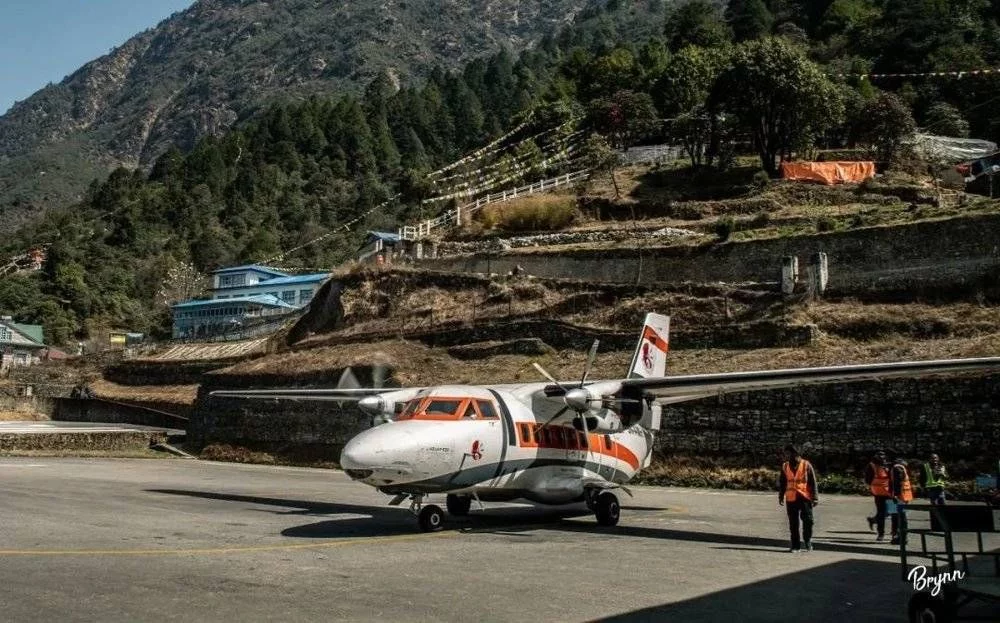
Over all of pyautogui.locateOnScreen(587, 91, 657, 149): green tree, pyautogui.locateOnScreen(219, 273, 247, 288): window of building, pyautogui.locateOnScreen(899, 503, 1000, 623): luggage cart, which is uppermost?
pyautogui.locateOnScreen(587, 91, 657, 149): green tree

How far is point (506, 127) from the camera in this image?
135500mm

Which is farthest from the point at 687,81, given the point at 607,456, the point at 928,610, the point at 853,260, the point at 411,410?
the point at 928,610

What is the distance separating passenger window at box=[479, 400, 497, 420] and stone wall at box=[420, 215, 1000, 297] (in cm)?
2459

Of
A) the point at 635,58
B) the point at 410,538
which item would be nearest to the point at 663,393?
the point at 410,538

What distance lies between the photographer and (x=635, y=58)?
113438 millimetres

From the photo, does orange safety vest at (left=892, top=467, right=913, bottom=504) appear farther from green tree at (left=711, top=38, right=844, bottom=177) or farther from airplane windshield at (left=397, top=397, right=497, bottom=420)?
green tree at (left=711, top=38, right=844, bottom=177)

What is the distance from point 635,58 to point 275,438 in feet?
283

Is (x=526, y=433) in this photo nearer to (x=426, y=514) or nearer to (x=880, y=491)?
(x=426, y=514)

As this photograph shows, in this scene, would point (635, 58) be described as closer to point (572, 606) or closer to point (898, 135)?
point (898, 135)

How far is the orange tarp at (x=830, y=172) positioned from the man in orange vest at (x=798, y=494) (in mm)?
47023

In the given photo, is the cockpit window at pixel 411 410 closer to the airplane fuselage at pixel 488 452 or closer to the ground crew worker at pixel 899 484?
the airplane fuselage at pixel 488 452

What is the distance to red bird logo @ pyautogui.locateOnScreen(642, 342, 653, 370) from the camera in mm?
23764

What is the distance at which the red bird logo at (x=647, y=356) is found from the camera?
23.8m

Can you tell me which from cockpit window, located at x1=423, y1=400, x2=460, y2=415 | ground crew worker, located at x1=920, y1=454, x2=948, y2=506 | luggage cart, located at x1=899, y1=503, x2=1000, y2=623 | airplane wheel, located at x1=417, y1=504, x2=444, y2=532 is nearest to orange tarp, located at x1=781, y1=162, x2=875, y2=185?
ground crew worker, located at x1=920, y1=454, x2=948, y2=506
